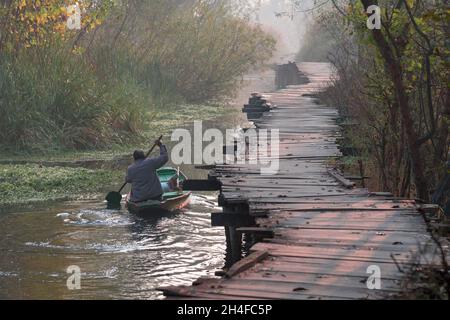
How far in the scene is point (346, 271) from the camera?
20.4ft

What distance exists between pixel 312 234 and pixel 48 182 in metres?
8.07

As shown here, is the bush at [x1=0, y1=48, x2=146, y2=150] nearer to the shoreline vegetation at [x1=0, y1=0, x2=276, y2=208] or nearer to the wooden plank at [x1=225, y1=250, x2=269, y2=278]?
the shoreline vegetation at [x1=0, y1=0, x2=276, y2=208]

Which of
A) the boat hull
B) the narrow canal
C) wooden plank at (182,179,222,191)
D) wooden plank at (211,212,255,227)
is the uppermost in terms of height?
wooden plank at (182,179,222,191)

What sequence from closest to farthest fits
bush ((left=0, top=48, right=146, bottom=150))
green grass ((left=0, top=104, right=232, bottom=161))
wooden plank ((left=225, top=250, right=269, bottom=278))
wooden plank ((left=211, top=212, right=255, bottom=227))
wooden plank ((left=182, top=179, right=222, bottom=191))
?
wooden plank ((left=225, top=250, right=269, bottom=278))
wooden plank ((left=211, top=212, right=255, bottom=227))
wooden plank ((left=182, top=179, right=222, bottom=191))
green grass ((left=0, top=104, right=232, bottom=161))
bush ((left=0, top=48, right=146, bottom=150))

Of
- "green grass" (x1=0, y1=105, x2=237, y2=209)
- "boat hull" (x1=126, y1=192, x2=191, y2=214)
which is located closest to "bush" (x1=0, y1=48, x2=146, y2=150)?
"green grass" (x1=0, y1=105, x2=237, y2=209)

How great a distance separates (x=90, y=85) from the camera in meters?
19.2

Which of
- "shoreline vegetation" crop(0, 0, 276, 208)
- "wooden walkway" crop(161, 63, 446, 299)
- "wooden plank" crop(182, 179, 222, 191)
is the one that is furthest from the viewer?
"shoreline vegetation" crop(0, 0, 276, 208)

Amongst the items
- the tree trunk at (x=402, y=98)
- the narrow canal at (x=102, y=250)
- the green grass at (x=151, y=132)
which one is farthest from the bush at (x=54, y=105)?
the tree trunk at (x=402, y=98)

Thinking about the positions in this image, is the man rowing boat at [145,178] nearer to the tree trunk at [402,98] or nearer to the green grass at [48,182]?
the green grass at [48,182]

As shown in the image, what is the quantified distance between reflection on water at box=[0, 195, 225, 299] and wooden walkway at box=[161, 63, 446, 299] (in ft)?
3.41

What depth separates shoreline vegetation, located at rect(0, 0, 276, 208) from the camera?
52.2 feet

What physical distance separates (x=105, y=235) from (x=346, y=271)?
6.02m

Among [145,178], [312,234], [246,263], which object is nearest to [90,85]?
[145,178]

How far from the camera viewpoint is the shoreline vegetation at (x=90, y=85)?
52.2 ft
